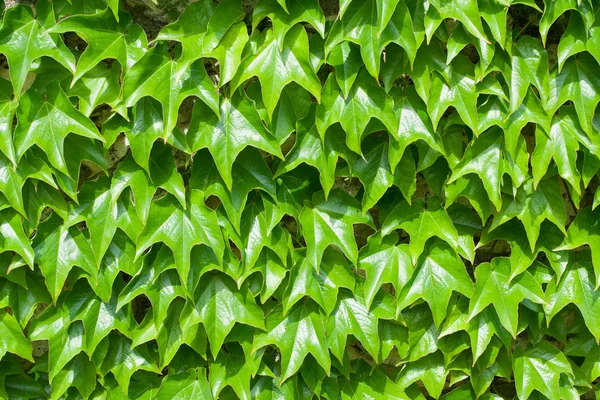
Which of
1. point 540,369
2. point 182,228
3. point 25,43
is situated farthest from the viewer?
point 540,369

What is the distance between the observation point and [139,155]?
161 centimetres

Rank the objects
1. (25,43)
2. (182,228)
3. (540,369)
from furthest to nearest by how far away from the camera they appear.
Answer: (540,369), (182,228), (25,43)

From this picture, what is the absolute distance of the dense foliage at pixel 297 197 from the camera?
1564mm

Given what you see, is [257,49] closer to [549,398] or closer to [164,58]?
[164,58]

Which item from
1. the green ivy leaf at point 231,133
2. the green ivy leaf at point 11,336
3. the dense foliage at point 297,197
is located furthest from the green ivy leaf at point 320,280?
the green ivy leaf at point 11,336

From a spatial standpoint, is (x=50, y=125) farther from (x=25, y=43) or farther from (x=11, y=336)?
(x=11, y=336)

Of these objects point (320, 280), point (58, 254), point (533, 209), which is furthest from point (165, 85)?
point (533, 209)

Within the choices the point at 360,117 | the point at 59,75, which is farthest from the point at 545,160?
the point at 59,75

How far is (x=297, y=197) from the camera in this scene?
173 centimetres

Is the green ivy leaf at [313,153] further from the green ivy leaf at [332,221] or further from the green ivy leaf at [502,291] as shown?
the green ivy leaf at [502,291]

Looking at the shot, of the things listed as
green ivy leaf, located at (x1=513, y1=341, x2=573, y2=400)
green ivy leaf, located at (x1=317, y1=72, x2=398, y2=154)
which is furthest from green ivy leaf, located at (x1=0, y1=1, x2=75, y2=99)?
green ivy leaf, located at (x1=513, y1=341, x2=573, y2=400)

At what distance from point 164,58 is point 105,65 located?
0.61 feet

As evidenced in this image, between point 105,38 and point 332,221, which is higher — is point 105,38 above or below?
above

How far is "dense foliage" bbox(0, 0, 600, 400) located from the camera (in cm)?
Result: 156
